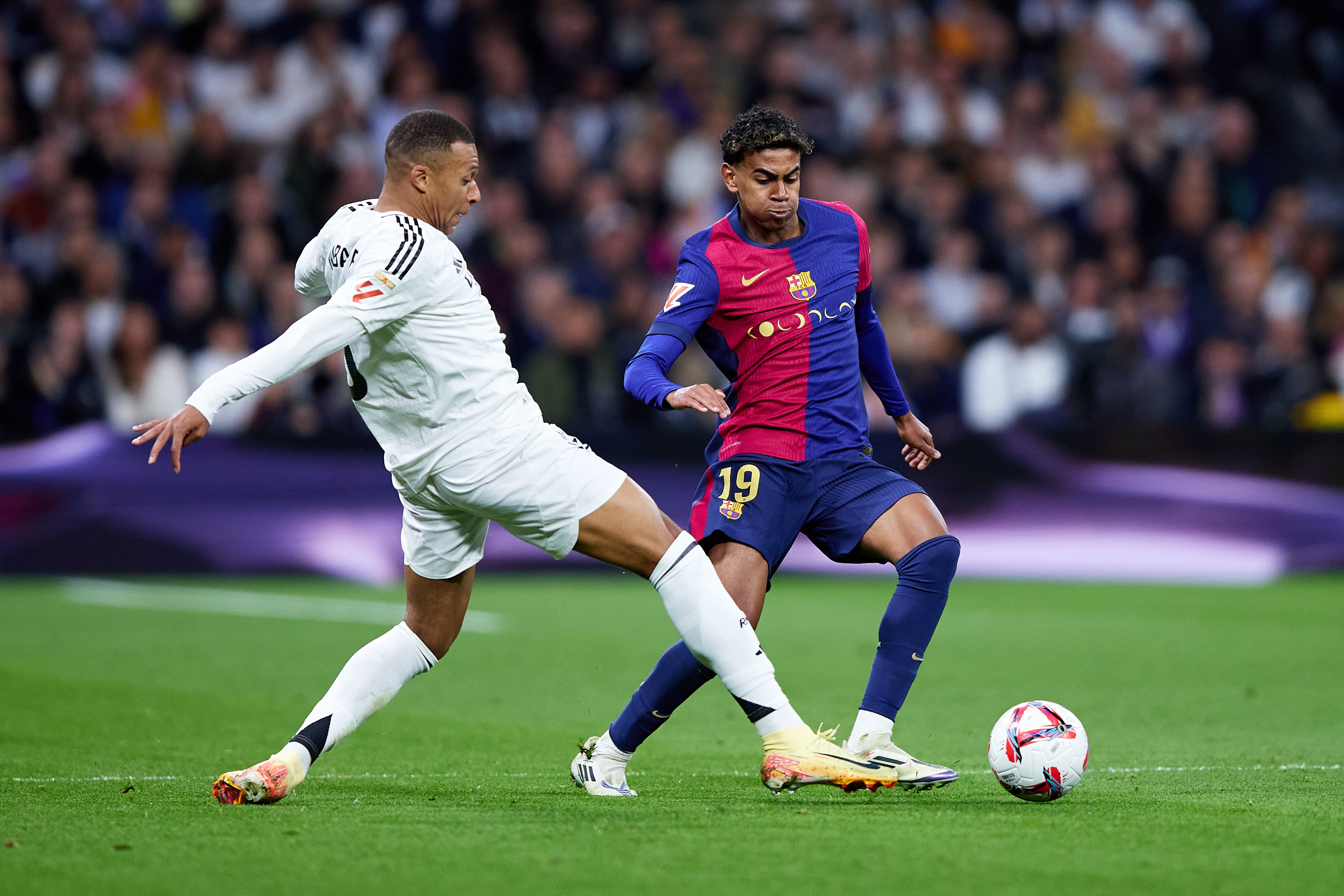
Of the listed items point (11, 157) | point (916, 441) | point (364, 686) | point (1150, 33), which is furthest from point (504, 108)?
point (364, 686)

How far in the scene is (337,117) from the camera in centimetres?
1545

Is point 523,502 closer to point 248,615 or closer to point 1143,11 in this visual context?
point 248,615

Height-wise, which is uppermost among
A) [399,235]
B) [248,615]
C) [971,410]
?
[971,410]

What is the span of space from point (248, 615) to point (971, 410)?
246 inches

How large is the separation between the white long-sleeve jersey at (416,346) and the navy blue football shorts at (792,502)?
0.77m

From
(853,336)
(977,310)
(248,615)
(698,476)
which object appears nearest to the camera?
(853,336)

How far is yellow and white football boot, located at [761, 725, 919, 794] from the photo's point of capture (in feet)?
16.1

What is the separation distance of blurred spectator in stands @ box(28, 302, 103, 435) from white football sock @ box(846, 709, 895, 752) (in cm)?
950

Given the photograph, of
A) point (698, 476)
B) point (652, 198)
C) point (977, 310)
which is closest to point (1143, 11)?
point (977, 310)

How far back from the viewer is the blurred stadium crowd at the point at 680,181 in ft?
45.5

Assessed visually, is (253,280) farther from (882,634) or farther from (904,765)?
(904,765)

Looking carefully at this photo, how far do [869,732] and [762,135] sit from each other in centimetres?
197

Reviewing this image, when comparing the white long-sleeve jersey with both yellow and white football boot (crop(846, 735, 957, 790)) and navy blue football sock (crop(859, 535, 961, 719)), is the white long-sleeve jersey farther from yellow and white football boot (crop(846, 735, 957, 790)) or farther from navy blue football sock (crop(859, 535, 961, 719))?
yellow and white football boot (crop(846, 735, 957, 790))

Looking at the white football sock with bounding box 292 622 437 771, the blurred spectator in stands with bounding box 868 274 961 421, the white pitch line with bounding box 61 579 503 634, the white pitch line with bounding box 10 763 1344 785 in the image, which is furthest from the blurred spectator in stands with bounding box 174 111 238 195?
the white football sock with bounding box 292 622 437 771
